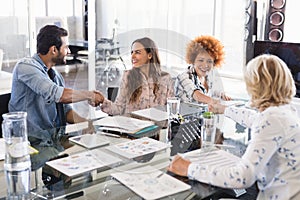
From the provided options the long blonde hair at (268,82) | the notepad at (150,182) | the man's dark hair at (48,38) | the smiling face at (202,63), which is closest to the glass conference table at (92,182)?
the notepad at (150,182)

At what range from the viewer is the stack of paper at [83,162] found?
5.02 ft

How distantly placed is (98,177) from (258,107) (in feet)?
2.25

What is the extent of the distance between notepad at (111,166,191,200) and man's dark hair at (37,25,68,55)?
1.35 m

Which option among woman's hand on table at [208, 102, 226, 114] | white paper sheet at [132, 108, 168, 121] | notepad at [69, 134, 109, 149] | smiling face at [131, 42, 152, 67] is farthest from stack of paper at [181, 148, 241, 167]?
smiling face at [131, 42, 152, 67]

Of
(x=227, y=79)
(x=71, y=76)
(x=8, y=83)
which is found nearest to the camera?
(x=8, y=83)

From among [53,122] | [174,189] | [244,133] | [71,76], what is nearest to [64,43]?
[53,122]

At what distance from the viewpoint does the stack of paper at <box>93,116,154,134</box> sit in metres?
2.09

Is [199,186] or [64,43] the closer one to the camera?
[199,186]

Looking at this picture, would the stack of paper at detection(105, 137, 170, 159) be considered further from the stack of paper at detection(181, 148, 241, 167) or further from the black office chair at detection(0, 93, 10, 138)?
the black office chair at detection(0, 93, 10, 138)

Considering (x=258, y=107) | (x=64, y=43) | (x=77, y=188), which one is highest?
(x=64, y=43)

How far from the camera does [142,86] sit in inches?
106

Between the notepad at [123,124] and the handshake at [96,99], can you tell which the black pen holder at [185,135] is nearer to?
the notepad at [123,124]

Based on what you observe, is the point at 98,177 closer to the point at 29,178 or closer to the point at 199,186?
the point at 29,178

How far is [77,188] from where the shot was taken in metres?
1.44
